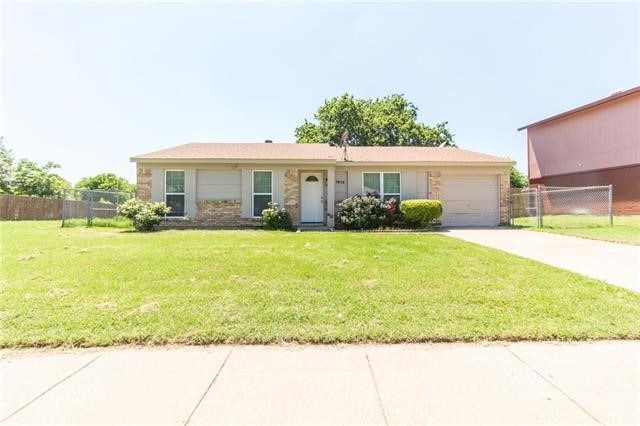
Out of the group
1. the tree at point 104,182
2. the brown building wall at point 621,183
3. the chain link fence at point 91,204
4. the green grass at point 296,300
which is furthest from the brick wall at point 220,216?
the tree at point 104,182

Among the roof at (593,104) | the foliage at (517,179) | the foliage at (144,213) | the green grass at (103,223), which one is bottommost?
the green grass at (103,223)

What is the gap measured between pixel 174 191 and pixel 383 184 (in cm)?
876

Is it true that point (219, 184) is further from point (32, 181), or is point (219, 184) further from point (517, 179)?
point (517, 179)

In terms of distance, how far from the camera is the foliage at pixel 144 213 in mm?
11688

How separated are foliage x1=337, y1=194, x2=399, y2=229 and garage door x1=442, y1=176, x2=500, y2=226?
3.18m

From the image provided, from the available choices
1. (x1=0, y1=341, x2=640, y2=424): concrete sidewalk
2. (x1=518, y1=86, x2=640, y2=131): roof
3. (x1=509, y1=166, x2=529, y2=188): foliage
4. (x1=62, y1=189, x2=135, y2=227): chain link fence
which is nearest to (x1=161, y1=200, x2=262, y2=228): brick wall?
(x1=62, y1=189, x2=135, y2=227): chain link fence

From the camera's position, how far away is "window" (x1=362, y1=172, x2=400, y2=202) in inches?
559

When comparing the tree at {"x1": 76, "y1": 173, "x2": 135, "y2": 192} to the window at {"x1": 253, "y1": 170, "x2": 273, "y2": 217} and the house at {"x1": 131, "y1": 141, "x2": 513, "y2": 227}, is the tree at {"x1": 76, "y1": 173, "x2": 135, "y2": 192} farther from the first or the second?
the window at {"x1": 253, "y1": 170, "x2": 273, "y2": 217}

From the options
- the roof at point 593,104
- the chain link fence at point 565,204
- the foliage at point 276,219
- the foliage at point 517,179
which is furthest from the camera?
the foliage at point 517,179

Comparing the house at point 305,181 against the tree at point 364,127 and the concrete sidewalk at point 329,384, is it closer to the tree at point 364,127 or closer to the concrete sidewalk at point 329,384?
the concrete sidewalk at point 329,384

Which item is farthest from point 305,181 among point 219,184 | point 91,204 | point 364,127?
point 364,127

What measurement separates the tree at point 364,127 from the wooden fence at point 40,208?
18.4 metres

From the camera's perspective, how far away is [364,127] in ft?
97.3

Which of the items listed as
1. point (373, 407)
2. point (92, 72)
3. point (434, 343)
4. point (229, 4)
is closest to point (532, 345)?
point (434, 343)
